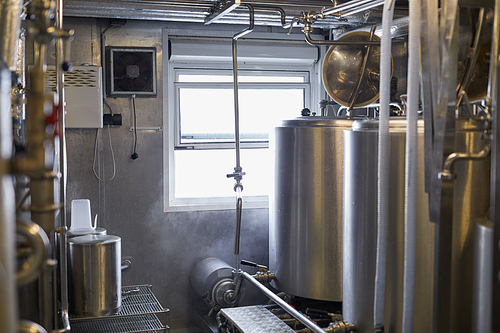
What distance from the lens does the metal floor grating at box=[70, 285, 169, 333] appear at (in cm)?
283

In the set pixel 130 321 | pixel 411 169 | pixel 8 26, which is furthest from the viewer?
pixel 130 321

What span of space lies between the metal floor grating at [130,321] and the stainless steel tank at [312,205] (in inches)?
31.7

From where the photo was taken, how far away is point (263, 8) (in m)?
3.04

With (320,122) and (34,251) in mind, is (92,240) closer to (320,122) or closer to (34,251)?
(320,122)

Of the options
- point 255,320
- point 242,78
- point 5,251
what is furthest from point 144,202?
point 5,251

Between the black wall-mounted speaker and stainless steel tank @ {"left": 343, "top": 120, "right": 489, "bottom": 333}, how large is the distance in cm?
198

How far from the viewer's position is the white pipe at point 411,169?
162cm

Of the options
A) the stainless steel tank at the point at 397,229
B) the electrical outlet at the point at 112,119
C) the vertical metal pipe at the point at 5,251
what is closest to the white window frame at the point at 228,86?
the electrical outlet at the point at 112,119

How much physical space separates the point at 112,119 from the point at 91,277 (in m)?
1.32

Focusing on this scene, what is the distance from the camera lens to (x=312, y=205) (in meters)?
2.80

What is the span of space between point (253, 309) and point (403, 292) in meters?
1.36

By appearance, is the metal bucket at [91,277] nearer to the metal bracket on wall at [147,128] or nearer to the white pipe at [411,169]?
the metal bracket on wall at [147,128]

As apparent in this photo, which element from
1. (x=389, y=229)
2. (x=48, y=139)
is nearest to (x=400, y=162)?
(x=389, y=229)

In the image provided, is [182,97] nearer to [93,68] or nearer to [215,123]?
[215,123]
